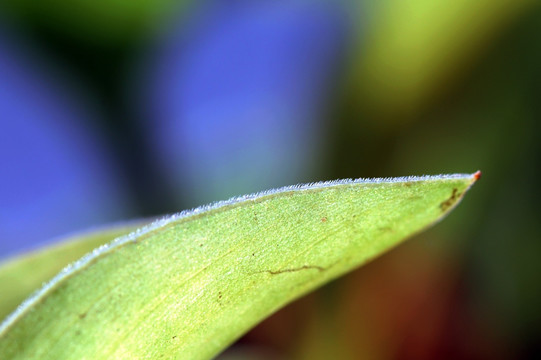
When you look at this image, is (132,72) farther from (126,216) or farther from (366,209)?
(366,209)

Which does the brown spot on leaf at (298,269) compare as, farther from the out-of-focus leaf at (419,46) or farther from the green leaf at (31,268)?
the out-of-focus leaf at (419,46)

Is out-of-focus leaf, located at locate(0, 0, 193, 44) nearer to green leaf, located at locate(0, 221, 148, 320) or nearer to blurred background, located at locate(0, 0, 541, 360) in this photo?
blurred background, located at locate(0, 0, 541, 360)

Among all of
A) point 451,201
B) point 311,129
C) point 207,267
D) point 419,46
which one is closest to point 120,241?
point 207,267

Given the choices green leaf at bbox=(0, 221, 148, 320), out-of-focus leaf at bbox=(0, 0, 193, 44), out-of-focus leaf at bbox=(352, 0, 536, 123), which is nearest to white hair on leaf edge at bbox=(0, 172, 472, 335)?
green leaf at bbox=(0, 221, 148, 320)

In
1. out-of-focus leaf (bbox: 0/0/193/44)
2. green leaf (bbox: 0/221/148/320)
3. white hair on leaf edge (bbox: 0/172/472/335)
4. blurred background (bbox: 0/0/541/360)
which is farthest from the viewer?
out-of-focus leaf (bbox: 0/0/193/44)

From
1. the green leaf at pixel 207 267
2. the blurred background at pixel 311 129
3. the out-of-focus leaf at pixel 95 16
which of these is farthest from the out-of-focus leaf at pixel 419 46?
the green leaf at pixel 207 267

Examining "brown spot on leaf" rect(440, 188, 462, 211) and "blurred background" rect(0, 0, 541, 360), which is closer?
"brown spot on leaf" rect(440, 188, 462, 211)

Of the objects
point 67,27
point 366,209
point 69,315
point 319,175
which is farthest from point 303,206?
point 67,27
